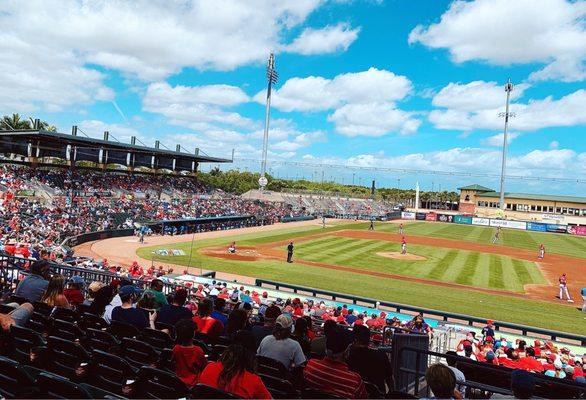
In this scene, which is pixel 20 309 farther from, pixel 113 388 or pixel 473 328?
pixel 473 328

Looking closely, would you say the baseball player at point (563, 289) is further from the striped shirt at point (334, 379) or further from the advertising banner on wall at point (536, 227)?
the advertising banner on wall at point (536, 227)

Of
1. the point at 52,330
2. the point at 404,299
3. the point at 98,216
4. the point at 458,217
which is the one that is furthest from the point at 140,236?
the point at 458,217

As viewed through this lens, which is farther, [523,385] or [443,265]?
[443,265]

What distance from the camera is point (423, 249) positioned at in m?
45.2

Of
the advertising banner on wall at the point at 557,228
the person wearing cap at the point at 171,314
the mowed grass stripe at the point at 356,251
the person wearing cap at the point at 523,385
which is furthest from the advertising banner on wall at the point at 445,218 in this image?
the person wearing cap at the point at 523,385

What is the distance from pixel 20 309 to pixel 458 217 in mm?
92662

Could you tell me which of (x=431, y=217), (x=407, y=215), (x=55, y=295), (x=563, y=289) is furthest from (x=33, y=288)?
(x=407, y=215)

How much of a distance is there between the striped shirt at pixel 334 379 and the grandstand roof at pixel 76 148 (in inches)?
1747

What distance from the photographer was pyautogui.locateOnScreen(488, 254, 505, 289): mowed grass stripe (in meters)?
29.5

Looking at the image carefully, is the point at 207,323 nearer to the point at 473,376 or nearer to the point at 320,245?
the point at 473,376

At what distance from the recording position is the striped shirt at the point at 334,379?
462 centimetres

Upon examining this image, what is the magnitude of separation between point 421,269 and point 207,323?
28815 mm

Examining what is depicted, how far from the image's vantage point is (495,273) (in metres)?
33.6

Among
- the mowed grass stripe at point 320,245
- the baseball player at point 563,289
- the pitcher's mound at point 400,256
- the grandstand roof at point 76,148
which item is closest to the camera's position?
the baseball player at point 563,289
